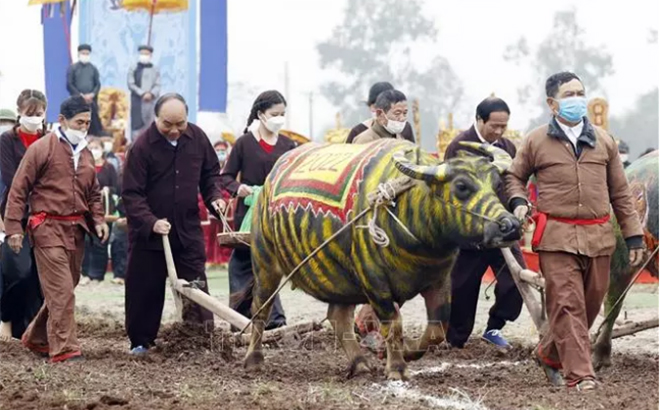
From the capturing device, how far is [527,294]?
8.73 meters

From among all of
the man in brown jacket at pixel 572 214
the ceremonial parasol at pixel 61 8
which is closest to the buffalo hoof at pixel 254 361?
the man in brown jacket at pixel 572 214

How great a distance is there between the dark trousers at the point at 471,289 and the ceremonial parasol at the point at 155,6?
1644 cm

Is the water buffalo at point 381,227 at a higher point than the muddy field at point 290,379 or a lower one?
higher

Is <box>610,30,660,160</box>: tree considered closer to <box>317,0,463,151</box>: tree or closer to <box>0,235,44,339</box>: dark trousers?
<box>317,0,463,151</box>: tree

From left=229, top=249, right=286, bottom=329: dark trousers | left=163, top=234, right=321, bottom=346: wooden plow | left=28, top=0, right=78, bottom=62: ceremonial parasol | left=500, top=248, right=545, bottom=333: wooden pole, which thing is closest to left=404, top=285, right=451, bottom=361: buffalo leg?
Result: left=500, top=248, right=545, bottom=333: wooden pole

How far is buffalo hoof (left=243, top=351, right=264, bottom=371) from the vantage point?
8.84 metres

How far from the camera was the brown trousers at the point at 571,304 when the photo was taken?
745 cm

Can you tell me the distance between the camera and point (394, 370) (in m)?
8.01

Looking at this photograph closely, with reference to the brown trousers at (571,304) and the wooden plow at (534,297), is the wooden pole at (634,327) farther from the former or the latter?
the brown trousers at (571,304)

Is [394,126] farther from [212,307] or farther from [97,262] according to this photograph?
[97,262]

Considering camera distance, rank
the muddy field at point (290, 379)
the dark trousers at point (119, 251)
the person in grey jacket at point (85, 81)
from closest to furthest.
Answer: the muddy field at point (290, 379) < the dark trousers at point (119, 251) < the person in grey jacket at point (85, 81)

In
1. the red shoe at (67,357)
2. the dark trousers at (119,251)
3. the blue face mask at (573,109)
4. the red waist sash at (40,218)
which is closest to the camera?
the blue face mask at (573,109)

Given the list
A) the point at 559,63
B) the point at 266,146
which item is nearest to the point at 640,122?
the point at 559,63

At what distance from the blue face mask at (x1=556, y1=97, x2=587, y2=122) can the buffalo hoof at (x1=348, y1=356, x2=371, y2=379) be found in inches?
77.2
